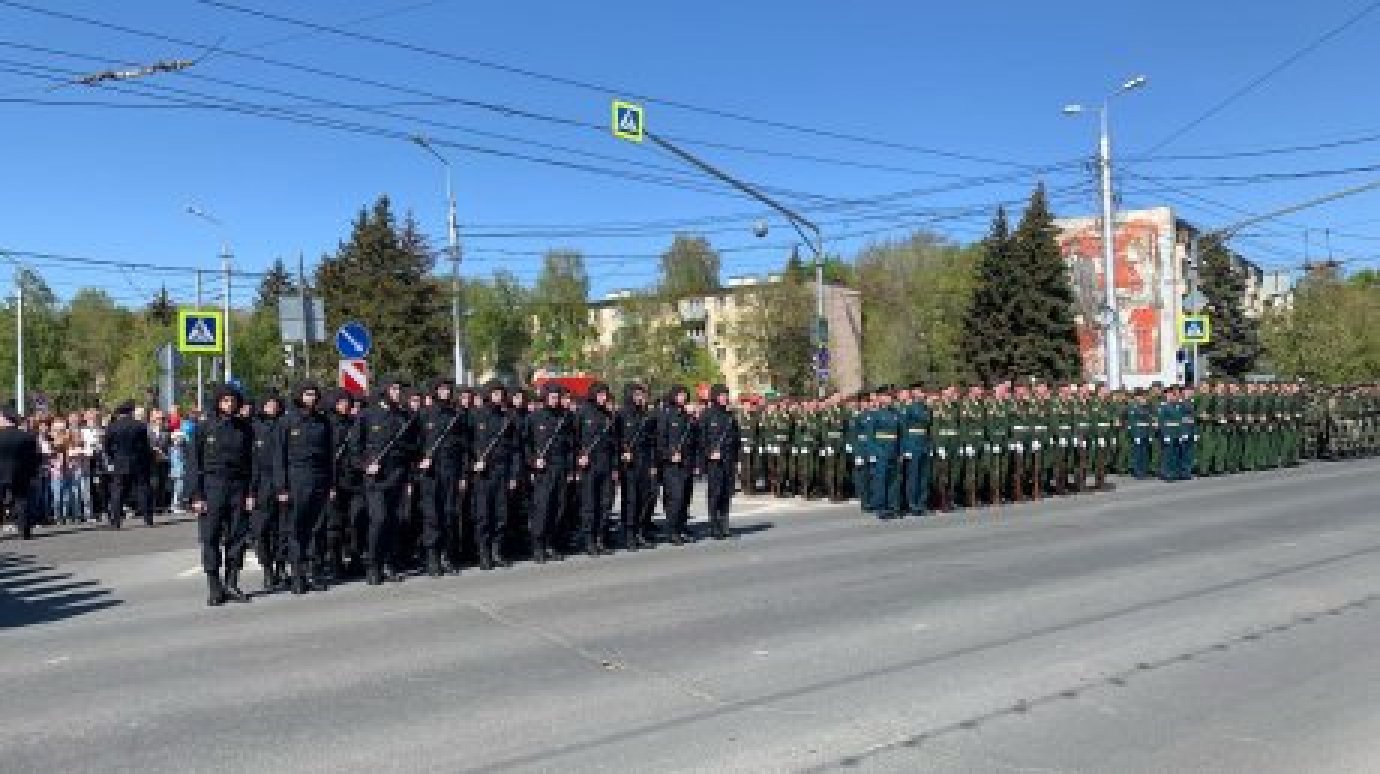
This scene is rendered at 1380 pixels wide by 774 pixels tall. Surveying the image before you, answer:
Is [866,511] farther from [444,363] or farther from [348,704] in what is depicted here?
[444,363]

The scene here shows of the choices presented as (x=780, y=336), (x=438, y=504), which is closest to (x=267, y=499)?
(x=438, y=504)

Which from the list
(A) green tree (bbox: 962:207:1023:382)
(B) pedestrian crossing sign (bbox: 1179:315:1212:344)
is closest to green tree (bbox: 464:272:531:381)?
(A) green tree (bbox: 962:207:1023:382)

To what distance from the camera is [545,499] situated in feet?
45.6

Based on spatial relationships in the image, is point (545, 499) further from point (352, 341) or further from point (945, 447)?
point (945, 447)

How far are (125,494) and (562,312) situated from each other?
76.1m

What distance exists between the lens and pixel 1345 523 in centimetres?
1564

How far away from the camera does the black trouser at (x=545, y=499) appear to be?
547 inches

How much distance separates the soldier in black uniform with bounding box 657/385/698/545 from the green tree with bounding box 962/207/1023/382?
40083 mm

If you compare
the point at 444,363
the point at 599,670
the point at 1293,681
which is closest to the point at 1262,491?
the point at 1293,681

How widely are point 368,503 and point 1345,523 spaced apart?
38.6 feet

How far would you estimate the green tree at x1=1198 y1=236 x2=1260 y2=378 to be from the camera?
6128 centimetres

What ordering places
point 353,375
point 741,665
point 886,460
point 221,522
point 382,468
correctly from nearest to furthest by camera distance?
point 741,665
point 221,522
point 382,468
point 353,375
point 886,460

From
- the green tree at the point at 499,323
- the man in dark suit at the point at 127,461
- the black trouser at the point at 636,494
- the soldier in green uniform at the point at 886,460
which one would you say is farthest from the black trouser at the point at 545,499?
the green tree at the point at 499,323

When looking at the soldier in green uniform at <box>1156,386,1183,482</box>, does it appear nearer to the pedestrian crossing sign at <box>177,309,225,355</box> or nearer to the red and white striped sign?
the red and white striped sign
